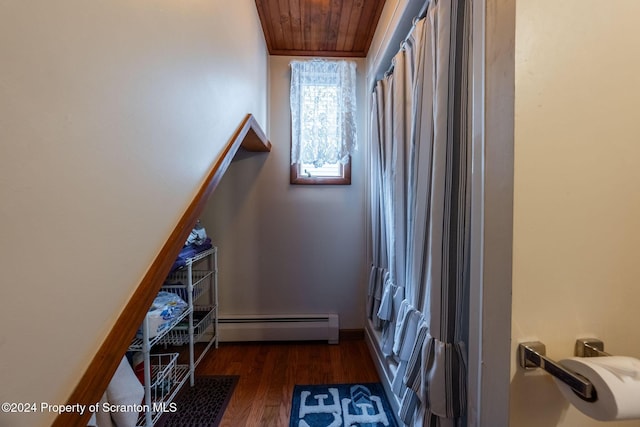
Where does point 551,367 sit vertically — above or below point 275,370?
above

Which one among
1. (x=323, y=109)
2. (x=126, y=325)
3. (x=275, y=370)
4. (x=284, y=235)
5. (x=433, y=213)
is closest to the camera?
(x=126, y=325)

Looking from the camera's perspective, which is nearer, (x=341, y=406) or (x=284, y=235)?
(x=341, y=406)

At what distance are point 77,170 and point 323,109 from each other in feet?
6.16

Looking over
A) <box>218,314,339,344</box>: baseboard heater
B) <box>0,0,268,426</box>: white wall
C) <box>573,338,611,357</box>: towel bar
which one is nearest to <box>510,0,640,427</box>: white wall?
<box>573,338,611,357</box>: towel bar

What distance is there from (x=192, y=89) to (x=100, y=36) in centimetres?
36

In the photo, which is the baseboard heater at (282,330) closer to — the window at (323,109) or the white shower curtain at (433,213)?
the white shower curtain at (433,213)

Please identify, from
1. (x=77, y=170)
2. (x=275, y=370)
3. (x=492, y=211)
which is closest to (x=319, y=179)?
(x=275, y=370)

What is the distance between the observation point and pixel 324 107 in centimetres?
211

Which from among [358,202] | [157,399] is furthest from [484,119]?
[157,399]

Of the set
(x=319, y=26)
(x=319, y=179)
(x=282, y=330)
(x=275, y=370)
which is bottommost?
(x=275, y=370)

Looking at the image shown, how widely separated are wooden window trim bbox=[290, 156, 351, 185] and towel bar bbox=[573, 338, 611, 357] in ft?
5.77

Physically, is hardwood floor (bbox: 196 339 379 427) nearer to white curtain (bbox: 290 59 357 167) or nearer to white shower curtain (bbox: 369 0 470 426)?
white shower curtain (bbox: 369 0 470 426)

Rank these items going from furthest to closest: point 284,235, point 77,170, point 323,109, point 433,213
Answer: point 284,235
point 323,109
point 433,213
point 77,170

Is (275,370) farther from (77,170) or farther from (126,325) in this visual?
(77,170)
